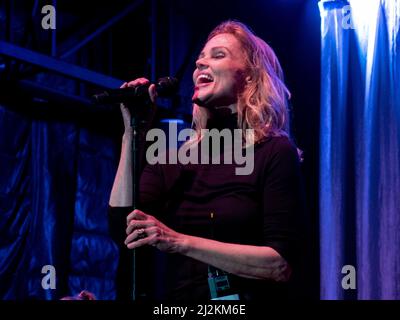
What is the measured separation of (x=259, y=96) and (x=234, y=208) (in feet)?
1.30

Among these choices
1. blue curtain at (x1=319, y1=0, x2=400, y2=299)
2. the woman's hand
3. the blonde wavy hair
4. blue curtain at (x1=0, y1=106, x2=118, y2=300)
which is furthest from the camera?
blue curtain at (x1=0, y1=106, x2=118, y2=300)

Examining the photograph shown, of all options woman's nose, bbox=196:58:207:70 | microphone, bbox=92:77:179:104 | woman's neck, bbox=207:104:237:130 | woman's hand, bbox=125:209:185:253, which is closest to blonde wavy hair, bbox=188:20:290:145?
woman's neck, bbox=207:104:237:130

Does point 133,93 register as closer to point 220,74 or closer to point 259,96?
point 220,74

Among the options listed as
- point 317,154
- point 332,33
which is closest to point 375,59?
point 332,33

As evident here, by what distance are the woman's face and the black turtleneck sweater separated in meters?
0.19

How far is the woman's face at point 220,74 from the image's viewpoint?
6.43 ft

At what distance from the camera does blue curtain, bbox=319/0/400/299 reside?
3.80 meters

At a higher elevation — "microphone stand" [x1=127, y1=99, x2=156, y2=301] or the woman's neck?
the woman's neck

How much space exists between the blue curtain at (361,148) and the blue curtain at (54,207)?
140 cm

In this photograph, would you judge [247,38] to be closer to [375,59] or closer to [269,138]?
[269,138]

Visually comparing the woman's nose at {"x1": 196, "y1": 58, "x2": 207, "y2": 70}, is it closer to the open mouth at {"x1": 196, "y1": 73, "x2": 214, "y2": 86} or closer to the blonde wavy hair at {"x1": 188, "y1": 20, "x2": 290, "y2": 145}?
the open mouth at {"x1": 196, "y1": 73, "x2": 214, "y2": 86}

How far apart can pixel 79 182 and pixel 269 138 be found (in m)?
2.62

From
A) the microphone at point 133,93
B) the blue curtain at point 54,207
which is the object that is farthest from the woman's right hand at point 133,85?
the blue curtain at point 54,207

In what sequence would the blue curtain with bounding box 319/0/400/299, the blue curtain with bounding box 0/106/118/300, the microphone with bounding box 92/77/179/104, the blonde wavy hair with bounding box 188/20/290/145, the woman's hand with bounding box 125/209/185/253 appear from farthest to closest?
1. the blue curtain with bounding box 0/106/118/300
2. the blue curtain with bounding box 319/0/400/299
3. the blonde wavy hair with bounding box 188/20/290/145
4. the microphone with bounding box 92/77/179/104
5. the woman's hand with bounding box 125/209/185/253
